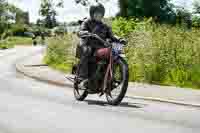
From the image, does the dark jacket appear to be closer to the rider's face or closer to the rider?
the rider

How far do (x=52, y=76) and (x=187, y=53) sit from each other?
531cm

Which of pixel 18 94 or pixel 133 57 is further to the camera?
pixel 133 57

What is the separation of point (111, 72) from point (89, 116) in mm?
1353

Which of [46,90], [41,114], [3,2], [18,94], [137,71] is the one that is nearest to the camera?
[41,114]

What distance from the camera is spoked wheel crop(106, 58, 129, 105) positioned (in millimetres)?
11484

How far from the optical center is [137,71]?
1808cm

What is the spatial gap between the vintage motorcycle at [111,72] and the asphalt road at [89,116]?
293mm

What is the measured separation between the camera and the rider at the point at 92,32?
40.5 ft

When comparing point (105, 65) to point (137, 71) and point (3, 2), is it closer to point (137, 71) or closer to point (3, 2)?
point (137, 71)

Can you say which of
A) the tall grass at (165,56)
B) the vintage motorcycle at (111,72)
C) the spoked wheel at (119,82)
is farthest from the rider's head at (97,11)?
the tall grass at (165,56)

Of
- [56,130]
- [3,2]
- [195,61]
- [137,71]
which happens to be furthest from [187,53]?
[3,2]

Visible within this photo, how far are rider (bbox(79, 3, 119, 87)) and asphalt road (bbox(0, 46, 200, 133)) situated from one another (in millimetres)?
935

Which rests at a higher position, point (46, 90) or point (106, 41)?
point (106, 41)

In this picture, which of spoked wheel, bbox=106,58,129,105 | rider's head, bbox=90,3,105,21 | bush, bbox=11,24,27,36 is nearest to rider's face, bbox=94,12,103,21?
rider's head, bbox=90,3,105,21
